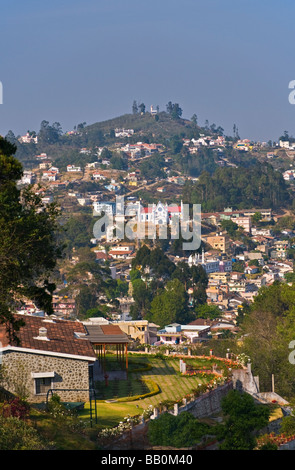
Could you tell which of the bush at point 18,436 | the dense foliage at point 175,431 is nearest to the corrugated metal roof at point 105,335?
the dense foliage at point 175,431

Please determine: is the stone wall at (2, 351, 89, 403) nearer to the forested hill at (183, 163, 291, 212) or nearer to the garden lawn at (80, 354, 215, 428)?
the garden lawn at (80, 354, 215, 428)

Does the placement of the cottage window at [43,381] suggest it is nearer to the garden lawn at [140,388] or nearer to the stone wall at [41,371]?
the stone wall at [41,371]

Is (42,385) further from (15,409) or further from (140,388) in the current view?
(140,388)

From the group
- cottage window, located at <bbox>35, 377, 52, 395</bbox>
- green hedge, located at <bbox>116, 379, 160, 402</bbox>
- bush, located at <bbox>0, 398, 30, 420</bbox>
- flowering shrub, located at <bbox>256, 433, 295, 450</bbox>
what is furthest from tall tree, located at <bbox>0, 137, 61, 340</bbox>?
flowering shrub, located at <bbox>256, 433, 295, 450</bbox>

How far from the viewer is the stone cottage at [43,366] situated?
16.9 m

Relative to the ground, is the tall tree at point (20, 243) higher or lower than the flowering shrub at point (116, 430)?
higher

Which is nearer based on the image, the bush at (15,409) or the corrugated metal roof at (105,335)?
the bush at (15,409)

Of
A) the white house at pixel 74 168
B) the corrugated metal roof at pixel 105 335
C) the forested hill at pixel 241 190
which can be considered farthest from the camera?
the white house at pixel 74 168

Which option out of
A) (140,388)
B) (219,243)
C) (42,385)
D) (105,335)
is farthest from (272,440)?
(219,243)

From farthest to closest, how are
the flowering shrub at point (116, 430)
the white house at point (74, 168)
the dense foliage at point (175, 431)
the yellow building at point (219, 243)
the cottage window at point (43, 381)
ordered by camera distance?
the white house at point (74, 168) → the yellow building at point (219, 243) → the cottage window at point (43, 381) → the flowering shrub at point (116, 430) → the dense foliage at point (175, 431)

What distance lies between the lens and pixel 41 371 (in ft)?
56.3

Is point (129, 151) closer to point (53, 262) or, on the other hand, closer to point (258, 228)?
point (258, 228)

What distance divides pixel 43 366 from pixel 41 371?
0.12 metres
